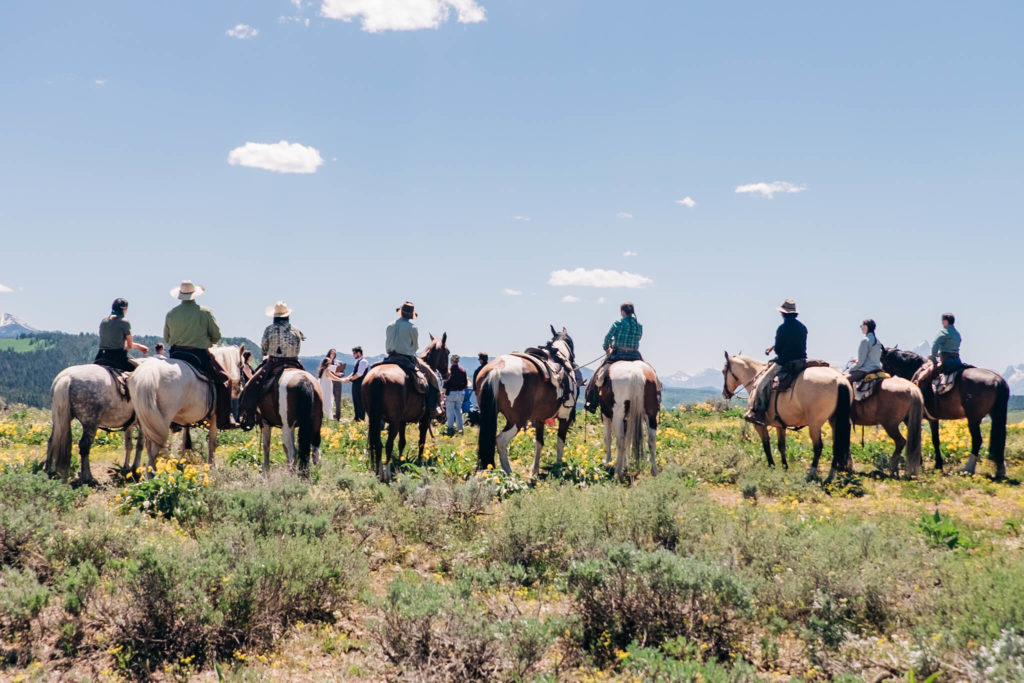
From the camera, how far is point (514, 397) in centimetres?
1224

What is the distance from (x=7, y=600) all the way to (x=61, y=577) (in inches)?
21.1

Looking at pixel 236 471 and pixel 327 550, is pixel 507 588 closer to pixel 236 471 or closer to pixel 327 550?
pixel 327 550

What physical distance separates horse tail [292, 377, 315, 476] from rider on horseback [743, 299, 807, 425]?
26.5ft

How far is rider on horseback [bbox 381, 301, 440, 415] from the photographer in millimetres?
12430

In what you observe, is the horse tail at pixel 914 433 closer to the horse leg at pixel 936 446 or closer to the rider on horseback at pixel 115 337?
the horse leg at pixel 936 446

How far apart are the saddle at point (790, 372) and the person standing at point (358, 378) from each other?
9.53 meters

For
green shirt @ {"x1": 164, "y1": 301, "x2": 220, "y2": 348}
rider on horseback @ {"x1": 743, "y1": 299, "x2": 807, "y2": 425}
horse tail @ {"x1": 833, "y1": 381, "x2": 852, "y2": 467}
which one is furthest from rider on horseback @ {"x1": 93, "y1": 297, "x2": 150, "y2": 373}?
horse tail @ {"x1": 833, "y1": 381, "x2": 852, "y2": 467}

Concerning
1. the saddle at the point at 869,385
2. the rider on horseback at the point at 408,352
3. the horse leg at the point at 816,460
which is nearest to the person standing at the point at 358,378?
the rider on horseback at the point at 408,352

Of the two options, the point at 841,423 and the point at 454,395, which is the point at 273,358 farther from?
the point at 841,423

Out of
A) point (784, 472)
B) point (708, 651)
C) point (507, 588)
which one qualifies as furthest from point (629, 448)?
point (708, 651)

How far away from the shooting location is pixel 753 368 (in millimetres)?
16188

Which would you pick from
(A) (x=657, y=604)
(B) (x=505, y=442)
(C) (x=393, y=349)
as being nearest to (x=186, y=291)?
(C) (x=393, y=349)

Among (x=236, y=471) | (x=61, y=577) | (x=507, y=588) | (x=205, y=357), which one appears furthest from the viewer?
(x=205, y=357)

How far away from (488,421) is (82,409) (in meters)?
6.14
